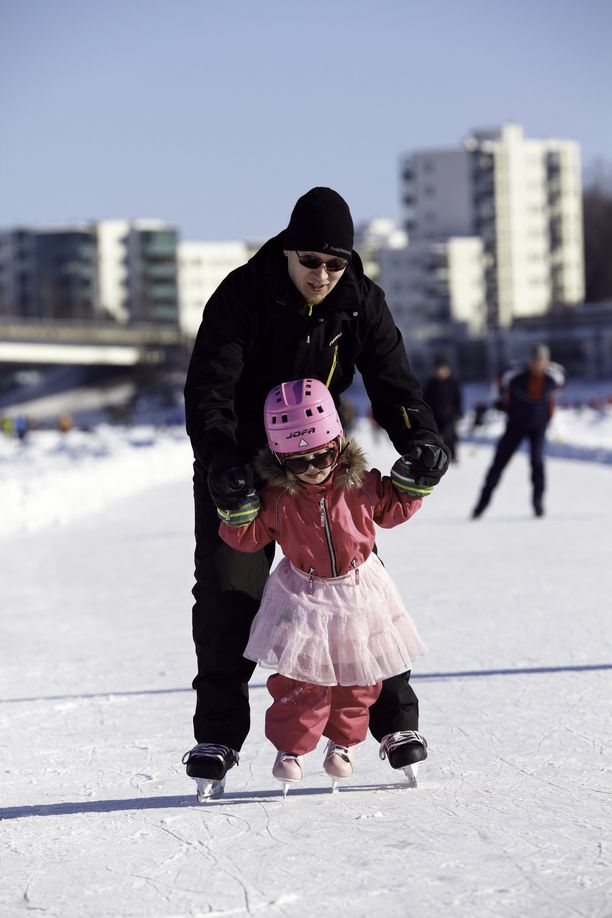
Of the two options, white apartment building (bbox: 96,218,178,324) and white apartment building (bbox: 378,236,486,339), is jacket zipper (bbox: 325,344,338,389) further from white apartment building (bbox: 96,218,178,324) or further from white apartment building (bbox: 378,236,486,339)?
white apartment building (bbox: 96,218,178,324)

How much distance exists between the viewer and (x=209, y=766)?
3.78m

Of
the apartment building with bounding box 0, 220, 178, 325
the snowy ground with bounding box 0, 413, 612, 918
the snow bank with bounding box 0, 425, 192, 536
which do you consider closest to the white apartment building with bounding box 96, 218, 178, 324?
the apartment building with bounding box 0, 220, 178, 325

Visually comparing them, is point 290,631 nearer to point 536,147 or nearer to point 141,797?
point 141,797

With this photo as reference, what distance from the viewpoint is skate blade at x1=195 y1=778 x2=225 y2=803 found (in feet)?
12.5

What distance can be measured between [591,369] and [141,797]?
283ft

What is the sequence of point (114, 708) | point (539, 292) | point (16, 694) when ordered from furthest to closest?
1. point (539, 292)
2. point (16, 694)
3. point (114, 708)

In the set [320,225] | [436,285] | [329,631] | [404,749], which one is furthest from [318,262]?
[436,285]

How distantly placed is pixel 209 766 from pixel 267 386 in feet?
3.03

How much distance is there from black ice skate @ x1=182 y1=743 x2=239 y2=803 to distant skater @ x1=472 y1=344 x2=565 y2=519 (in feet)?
28.9

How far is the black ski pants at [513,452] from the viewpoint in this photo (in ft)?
41.5

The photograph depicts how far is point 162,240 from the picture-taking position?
13088 centimetres

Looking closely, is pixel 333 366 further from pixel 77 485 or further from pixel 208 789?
pixel 77 485

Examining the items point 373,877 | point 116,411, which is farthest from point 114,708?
point 116,411

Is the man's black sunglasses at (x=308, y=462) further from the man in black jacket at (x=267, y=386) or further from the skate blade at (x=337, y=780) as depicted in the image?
the skate blade at (x=337, y=780)
